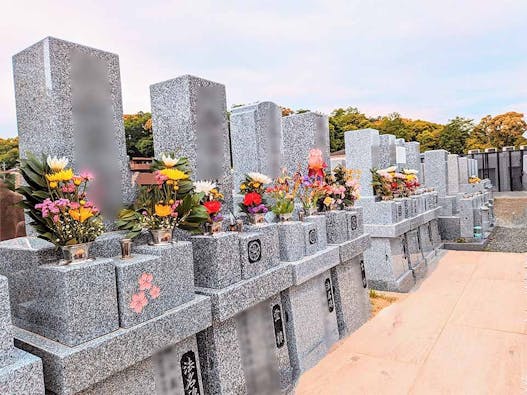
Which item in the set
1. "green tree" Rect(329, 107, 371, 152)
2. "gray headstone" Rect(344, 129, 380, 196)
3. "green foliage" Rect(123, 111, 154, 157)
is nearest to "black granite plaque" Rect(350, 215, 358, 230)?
"gray headstone" Rect(344, 129, 380, 196)

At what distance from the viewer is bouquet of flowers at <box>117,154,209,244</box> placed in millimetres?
2693

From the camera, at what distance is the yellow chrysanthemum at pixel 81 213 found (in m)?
2.23

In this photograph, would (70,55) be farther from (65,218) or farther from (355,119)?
(355,119)

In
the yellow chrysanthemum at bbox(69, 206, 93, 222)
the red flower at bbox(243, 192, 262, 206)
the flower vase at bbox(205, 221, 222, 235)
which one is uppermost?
the yellow chrysanthemum at bbox(69, 206, 93, 222)

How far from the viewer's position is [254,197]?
3.78 meters

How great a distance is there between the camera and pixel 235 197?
15.4ft

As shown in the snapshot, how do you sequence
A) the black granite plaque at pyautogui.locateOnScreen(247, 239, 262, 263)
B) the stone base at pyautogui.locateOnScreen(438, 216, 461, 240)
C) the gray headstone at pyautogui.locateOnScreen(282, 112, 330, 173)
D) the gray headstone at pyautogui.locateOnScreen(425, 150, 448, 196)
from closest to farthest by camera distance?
the black granite plaque at pyautogui.locateOnScreen(247, 239, 262, 263), the gray headstone at pyautogui.locateOnScreen(282, 112, 330, 173), the stone base at pyautogui.locateOnScreen(438, 216, 461, 240), the gray headstone at pyautogui.locateOnScreen(425, 150, 448, 196)

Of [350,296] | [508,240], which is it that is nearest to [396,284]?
[350,296]

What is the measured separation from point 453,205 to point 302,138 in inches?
254

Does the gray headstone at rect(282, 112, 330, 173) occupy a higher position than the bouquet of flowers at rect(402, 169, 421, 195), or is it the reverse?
the gray headstone at rect(282, 112, 330, 173)

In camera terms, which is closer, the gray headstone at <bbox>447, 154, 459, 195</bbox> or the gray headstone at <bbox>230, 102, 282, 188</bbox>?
the gray headstone at <bbox>230, 102, 282, 188</bbox>

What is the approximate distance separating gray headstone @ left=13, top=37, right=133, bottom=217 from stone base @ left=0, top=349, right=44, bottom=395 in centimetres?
122

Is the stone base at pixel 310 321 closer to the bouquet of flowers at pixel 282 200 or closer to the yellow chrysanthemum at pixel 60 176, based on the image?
the bouquet of flowers at pixel 282 200

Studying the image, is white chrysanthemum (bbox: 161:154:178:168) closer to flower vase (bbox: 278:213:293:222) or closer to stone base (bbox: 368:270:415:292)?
flower vase (bbox: 278:213:293:222)
